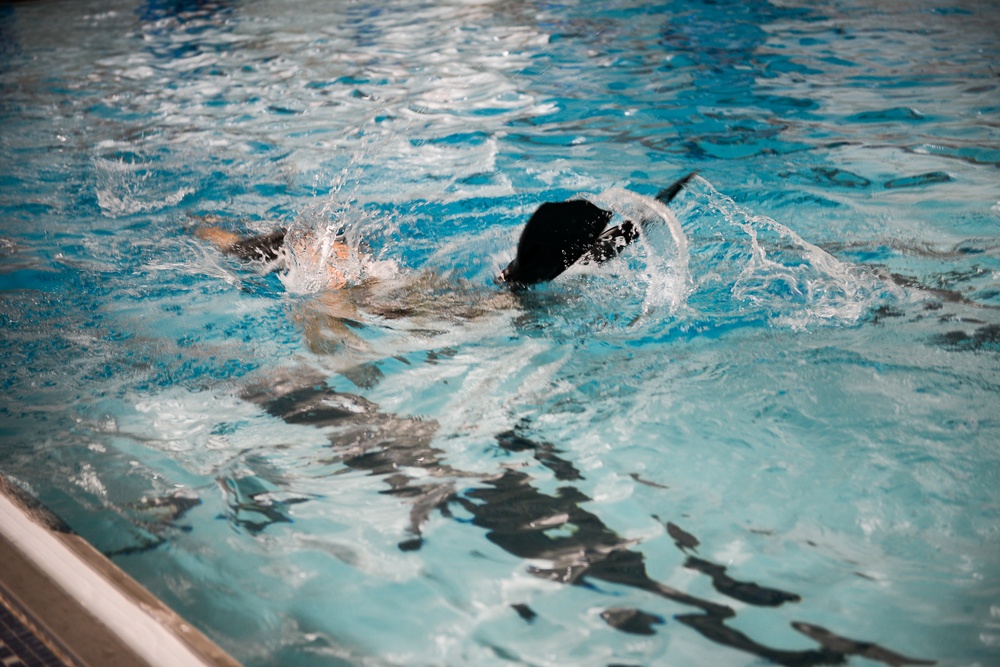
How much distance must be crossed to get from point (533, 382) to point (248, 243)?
6.95ft

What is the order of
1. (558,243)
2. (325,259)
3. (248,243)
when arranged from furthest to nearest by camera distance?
(248,243) → (325,259) → (558,243)

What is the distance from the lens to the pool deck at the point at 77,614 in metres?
1.51

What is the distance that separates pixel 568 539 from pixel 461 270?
212cm

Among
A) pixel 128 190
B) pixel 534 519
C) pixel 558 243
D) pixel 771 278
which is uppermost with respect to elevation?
pixel 128 190

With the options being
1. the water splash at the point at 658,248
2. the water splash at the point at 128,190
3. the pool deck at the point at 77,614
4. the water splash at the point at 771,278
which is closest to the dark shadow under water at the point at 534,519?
the pool deck at the point at 77,614

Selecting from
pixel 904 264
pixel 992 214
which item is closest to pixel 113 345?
pixel 904 264

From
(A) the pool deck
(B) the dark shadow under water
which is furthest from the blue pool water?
(A) the pool deck

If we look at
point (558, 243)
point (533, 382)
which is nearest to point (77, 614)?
point (533, 382)

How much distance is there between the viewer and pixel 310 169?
18.5 ft

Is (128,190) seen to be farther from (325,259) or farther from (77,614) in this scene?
(77,614)

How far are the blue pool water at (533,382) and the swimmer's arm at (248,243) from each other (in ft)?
0.32

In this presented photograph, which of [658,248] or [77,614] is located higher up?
[658,248]

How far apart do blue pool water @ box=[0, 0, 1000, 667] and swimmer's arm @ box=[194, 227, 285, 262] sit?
98mm

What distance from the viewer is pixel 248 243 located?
408cm
